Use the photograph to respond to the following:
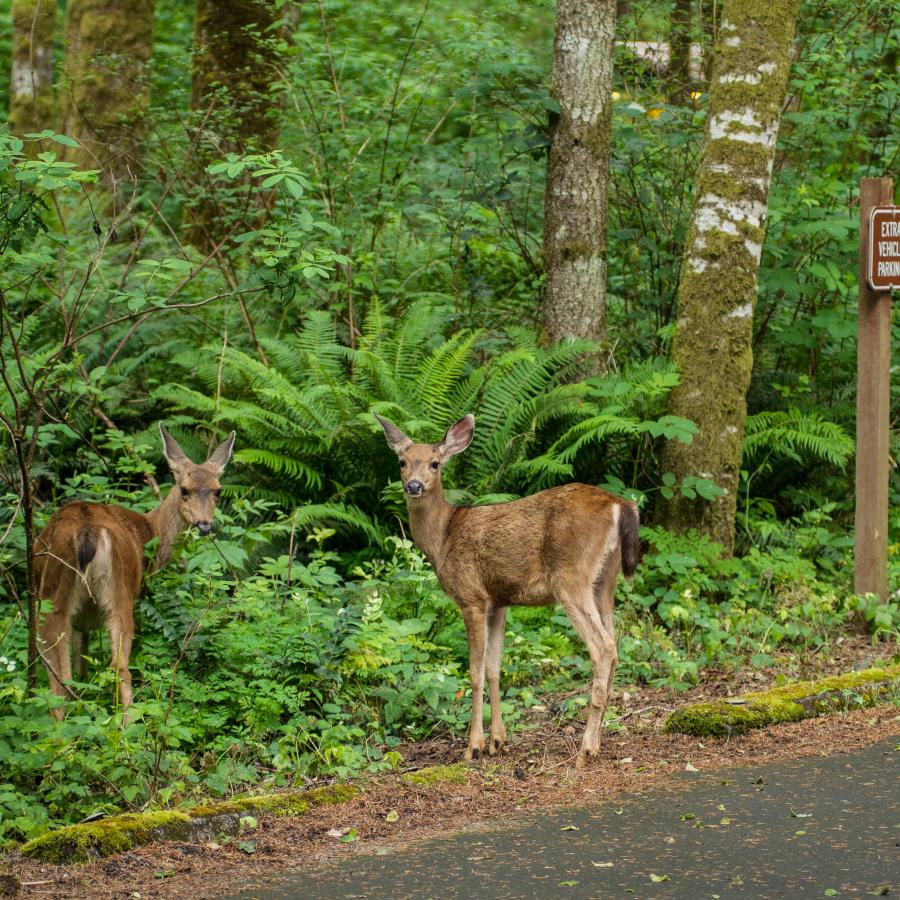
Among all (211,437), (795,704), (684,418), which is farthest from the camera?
(211,437)

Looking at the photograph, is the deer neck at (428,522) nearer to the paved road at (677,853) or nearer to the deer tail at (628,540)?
the deer tail at (628,540)

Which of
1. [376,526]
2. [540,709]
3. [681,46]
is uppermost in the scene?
[681,46]

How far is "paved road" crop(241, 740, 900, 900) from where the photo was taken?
4645mm

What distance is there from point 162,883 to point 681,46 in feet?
35.6

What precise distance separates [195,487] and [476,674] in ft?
7.41

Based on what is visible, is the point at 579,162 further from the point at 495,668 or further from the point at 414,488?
the point at 495,668

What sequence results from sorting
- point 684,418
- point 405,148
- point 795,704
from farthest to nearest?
point 405,148 < point 684,418 < point 795,704

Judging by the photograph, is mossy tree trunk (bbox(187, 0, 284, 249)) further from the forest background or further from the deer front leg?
the deer front leg

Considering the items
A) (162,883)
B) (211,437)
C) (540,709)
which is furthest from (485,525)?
(211,437)

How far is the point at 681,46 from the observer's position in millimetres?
13492

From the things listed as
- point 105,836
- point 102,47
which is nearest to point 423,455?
point 105,836

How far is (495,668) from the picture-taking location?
7.25 metres

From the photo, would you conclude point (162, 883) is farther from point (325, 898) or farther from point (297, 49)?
point (297, 49)

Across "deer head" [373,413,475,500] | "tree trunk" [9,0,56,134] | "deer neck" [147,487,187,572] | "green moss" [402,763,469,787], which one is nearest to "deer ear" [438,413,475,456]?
"deer head" [373,413,475,500]
